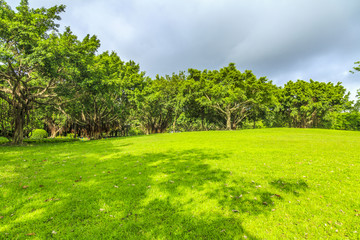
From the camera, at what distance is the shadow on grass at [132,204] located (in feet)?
13.1

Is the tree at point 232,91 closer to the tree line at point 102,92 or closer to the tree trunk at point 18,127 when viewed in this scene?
the tree line at point 102,92

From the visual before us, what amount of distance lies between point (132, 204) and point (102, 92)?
21.1 meters

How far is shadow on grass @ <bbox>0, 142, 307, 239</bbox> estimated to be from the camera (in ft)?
13.1

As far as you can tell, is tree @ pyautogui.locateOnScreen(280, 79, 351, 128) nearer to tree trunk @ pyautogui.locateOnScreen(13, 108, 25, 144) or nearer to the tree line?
the tree line

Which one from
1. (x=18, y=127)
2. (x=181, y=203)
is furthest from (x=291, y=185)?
(x=18, y=127)

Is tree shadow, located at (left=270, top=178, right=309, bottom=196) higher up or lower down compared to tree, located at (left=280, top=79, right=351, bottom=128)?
lower down

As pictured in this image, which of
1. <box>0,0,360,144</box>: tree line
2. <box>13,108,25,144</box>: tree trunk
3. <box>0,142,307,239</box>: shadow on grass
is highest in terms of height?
<box>0,0,360,144</box>: tree line

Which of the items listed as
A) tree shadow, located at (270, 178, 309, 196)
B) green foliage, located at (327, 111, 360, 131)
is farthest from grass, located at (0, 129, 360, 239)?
green foliage, located at (327, 111, 360, 131)

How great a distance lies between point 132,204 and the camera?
16.9 ft

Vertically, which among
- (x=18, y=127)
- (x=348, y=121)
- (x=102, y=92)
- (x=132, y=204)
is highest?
(x=102, y=92)

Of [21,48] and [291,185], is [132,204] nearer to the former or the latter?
[291,185]

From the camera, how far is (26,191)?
5.87 metres

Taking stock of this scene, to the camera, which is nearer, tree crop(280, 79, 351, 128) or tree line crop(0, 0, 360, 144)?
tree line crop(0, 0, 360, 144)

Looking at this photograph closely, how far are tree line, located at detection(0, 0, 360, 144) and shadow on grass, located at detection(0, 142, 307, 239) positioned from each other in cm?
1384
